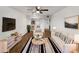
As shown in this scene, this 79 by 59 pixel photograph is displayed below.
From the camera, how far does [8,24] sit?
264 cm

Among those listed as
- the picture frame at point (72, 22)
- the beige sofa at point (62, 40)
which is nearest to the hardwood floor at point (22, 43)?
the beige sofa at point (62, 40)

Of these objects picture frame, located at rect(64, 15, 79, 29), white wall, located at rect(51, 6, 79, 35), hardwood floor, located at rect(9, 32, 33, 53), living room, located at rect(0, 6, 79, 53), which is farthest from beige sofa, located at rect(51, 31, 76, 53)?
hardwood floor, located at rect(9, 32, 33, 53)

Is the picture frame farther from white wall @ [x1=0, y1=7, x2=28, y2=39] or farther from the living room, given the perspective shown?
white wall @ [x1=0, y1=7, x2=28, y2=39]

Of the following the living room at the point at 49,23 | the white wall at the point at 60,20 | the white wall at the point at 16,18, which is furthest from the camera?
the white wall at the point at 60,20

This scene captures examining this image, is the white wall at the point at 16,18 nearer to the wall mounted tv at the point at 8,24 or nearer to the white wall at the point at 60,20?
the wall mounted tv at the point at 8,24

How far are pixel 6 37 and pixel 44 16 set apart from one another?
4.22ft

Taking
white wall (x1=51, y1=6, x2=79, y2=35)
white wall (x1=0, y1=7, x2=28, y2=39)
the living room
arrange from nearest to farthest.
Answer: white wall (x1=0, y1=7, x2=28, y2=39), the living room, white wall (x1=51, y1=6, x2=79, y2=35)

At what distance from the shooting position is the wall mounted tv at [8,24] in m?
2.53

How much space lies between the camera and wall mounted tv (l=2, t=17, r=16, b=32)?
8.30ft

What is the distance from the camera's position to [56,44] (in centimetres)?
324

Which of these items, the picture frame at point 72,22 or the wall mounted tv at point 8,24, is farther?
the picture frame at point 72,22

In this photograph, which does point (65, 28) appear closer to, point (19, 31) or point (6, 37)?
point (19, 31)
